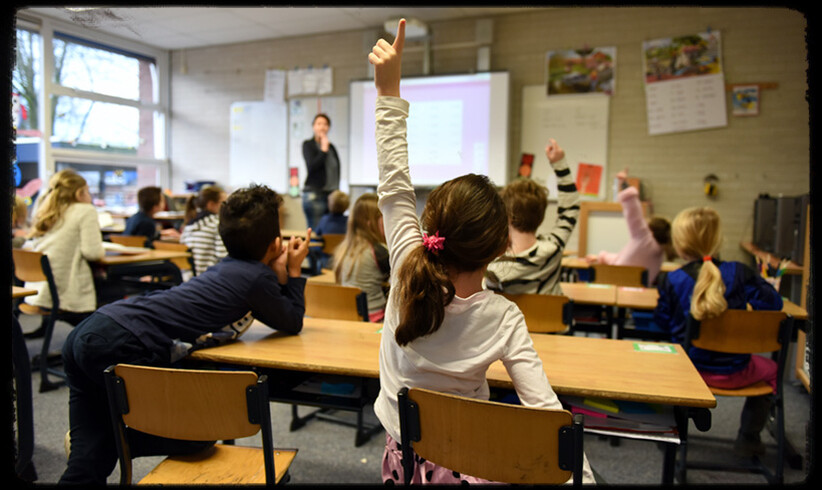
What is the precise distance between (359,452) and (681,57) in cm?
492

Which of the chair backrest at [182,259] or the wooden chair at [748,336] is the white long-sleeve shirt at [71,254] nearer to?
the chair backrest at [182,259]

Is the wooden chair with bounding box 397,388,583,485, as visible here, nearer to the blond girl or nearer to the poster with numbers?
the blond girl

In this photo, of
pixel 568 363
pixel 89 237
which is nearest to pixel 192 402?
pixel 568 363

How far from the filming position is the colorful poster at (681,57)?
501 cm

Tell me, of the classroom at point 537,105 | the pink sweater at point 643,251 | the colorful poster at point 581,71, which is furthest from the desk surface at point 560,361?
the colorful poster at point 581,71

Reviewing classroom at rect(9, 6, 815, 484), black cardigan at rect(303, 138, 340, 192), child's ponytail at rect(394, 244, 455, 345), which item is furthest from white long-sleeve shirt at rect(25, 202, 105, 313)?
black cardigan at rect(303, 138, 340, 192)

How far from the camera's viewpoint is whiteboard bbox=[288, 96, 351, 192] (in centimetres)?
648

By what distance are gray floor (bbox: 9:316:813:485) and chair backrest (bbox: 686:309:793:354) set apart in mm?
334

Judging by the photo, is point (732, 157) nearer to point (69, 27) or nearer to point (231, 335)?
point (231, 335)

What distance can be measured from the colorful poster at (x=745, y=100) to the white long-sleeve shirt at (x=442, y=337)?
5.10m

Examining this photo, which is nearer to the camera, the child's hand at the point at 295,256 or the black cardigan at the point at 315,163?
the child's hand at the point at 295,256

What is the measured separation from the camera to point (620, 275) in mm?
3014

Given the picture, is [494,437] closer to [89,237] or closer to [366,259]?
[366,259]

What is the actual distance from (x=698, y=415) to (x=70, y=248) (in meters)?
3.01
